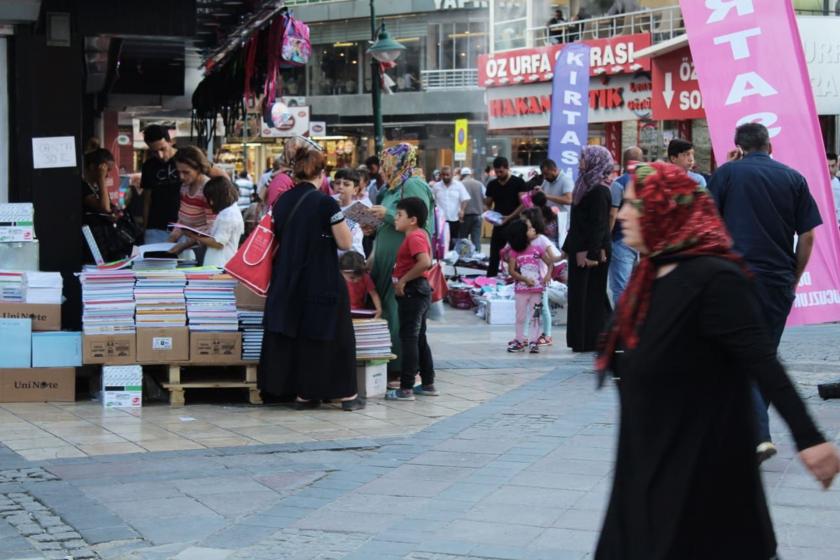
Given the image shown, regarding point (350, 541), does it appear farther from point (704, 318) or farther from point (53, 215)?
point (53, 215)

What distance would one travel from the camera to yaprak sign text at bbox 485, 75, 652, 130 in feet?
91.2

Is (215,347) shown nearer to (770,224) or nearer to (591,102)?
(770,224)

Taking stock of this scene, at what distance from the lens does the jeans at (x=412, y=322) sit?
31.2 feet

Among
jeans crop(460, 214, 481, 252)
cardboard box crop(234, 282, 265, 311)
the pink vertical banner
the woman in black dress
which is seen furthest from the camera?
jeans crop(460, 214, 481, 252)

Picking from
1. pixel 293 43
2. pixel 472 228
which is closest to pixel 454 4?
pixel 472 228

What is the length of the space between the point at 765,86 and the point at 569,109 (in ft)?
28.1

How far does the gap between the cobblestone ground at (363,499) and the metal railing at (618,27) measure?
64.9 feet

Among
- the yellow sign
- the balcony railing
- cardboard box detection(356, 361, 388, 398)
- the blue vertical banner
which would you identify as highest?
the balcony railing

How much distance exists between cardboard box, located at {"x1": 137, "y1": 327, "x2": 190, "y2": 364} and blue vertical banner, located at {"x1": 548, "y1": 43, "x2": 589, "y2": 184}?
26.1 feet

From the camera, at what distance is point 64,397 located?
9539mm

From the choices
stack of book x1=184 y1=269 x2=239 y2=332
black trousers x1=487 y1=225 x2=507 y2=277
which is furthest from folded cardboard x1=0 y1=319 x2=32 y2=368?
black trousers x1=487 y1=225 x2=507 y2=277

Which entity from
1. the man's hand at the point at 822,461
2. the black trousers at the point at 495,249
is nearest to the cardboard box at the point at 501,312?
the black trousers at the point at 495,249

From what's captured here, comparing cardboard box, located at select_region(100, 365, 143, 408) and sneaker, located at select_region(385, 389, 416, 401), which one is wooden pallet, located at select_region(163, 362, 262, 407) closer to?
cardboard box, located at select_region(100, 365, 143, 408)

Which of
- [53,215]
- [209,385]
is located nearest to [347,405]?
[209,385]
